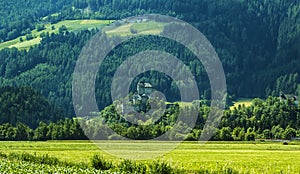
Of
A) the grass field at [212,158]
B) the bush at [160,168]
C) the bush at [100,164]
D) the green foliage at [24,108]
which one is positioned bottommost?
the green foliage at [24,108]

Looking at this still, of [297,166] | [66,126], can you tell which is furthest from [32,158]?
[66,126]

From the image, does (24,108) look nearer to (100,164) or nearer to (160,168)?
(100,164)

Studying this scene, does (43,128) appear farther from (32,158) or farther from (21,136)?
(32,158)

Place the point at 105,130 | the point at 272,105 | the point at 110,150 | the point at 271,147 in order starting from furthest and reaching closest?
the point at 272,105 < the point at 105,130 < the point at 271,147 < the point at 110,150

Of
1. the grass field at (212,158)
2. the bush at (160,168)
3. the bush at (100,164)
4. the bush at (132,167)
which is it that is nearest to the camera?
the bush at (160,168)

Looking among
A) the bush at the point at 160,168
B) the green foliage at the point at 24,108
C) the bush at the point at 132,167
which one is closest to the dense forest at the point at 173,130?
the green foliage at the point at 24,108

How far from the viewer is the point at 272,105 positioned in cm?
14150

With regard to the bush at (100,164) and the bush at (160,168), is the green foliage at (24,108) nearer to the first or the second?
the bush at (100,164)

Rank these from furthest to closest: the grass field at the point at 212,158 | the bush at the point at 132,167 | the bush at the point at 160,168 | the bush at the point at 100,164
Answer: the grass field at the point at 212,158 < the bush at the point at 100,164 < the bush at the point at 132,167 < the bush at the point at 160,168

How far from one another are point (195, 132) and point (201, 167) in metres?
54.0

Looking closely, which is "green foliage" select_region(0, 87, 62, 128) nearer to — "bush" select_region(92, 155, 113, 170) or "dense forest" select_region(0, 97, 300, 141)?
"dense forest" select_region(0, 97, 300, 141)

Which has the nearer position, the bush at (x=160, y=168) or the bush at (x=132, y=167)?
the bush at (x=160, y=168)

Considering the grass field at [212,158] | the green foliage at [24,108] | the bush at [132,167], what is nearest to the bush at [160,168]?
the bush at [132,167]

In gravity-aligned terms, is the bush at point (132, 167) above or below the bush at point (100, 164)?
above
